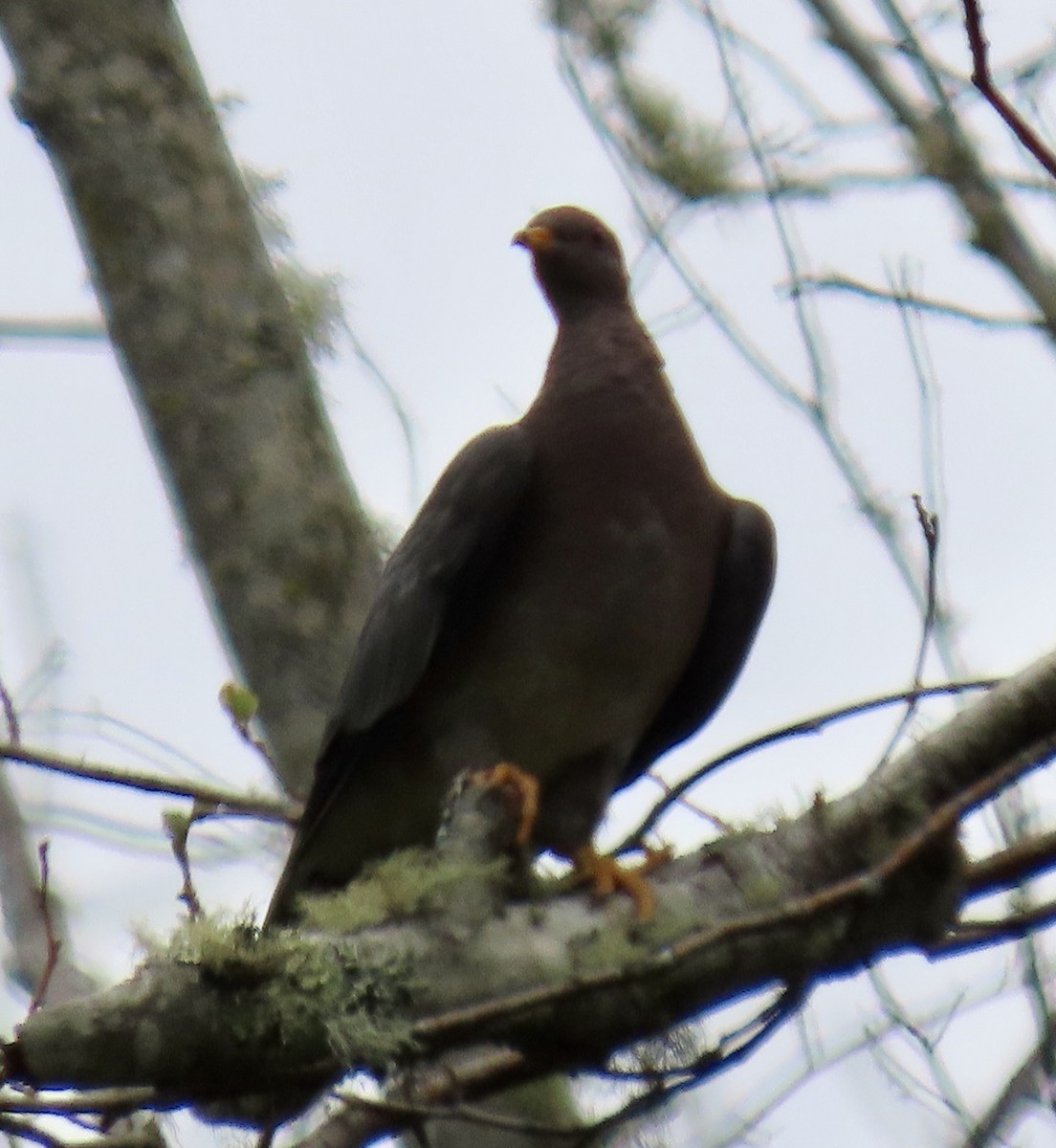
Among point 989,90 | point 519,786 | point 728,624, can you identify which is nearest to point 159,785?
point 519,786

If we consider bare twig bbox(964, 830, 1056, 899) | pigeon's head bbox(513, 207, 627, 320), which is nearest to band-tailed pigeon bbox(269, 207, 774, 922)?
pigeon's head bbox(513, 207, 627, 320)

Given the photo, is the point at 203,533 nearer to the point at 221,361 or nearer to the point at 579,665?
the point at 221,361

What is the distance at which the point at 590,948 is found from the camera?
3025mm

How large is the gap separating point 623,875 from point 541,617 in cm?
104

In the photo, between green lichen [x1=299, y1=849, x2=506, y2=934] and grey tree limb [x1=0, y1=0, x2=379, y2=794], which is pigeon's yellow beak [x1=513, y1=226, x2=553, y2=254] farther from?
green lichen [x1=299, y1=849, x2=506, y2=934]

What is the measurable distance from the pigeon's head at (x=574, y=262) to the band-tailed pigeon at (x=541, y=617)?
356 millimetres

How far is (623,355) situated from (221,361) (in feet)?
3.36

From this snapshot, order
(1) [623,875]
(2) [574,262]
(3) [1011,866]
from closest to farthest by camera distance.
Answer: (3) [1011,866] < (1) [623,875] < (2) [574,262]

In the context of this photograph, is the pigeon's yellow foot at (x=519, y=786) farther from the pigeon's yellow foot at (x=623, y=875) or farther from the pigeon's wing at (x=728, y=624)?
the pigeon's wing at (x=728, y=624)

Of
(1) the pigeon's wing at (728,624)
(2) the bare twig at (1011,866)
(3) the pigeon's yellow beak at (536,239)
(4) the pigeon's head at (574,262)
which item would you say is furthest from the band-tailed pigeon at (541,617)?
(2) the bare twig at (1011,866)

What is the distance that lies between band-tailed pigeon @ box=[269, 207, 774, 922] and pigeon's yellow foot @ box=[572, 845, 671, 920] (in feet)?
0.95

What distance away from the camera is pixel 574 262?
498cm

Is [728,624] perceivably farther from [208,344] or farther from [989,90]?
[989,90]

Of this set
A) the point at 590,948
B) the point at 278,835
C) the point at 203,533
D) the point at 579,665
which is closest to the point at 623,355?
the point at 579,665
